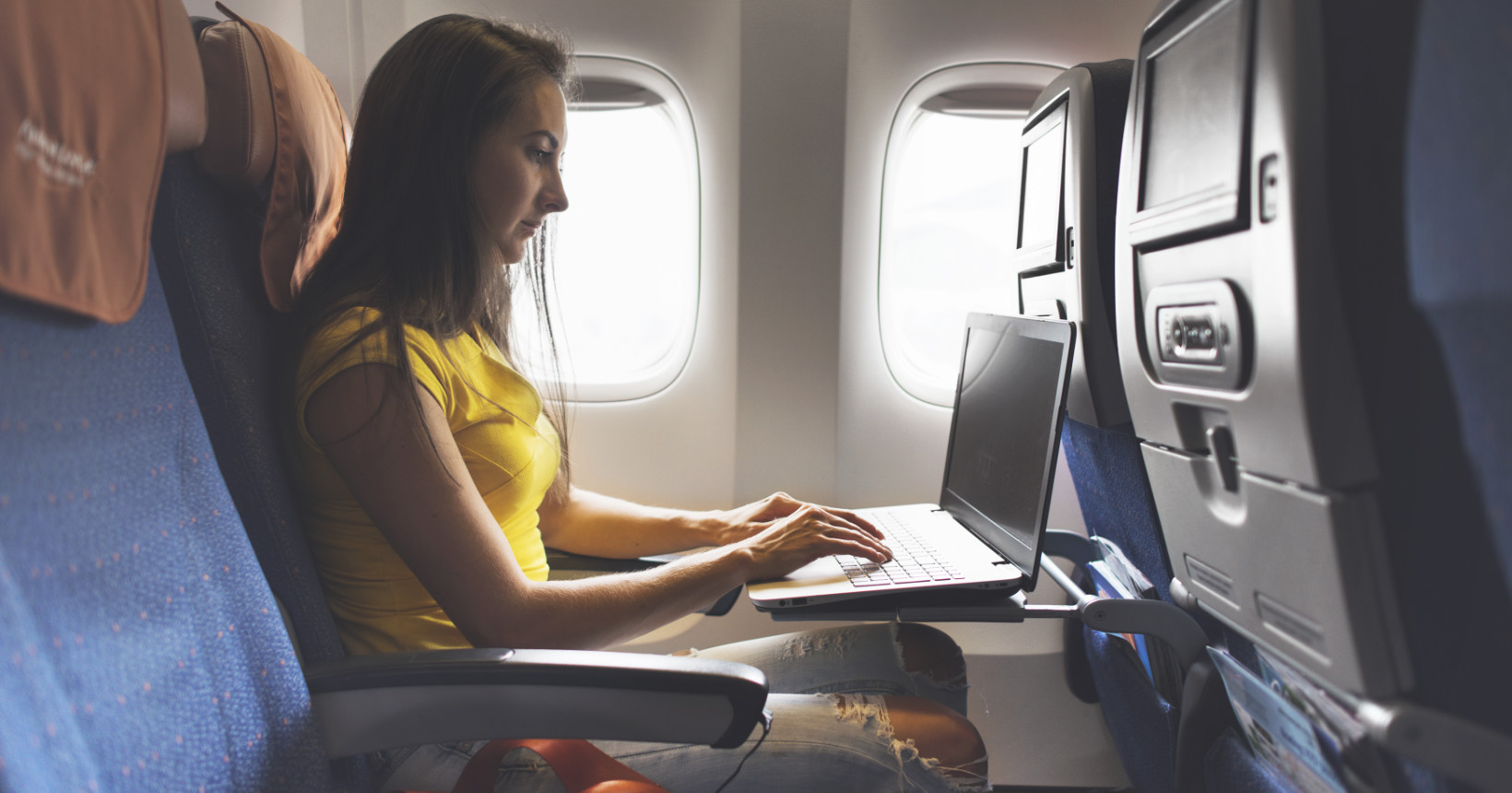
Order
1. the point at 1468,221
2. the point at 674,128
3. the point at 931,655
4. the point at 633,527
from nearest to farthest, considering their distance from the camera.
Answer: the point at 1468,221 → the point at 931,655 → the point at 633,527 → the point at 674,128

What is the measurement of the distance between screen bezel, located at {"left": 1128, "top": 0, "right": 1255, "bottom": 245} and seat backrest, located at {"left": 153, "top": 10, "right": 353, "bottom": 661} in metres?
1.00

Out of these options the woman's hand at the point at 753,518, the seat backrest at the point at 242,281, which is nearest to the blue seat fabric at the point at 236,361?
the seat backrest at the point at 242,281

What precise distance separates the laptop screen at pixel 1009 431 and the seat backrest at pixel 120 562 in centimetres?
98

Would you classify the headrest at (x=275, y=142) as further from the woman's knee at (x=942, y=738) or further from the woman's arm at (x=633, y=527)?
the woman's knee at (x=942, y=738)

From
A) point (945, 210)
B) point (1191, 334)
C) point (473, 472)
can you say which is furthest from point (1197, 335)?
point (945, 210)

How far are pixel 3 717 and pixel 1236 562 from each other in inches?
39.8

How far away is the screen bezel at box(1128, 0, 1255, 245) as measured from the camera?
72 centimetres

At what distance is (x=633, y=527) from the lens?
1668 mm

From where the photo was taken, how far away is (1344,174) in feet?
2.09

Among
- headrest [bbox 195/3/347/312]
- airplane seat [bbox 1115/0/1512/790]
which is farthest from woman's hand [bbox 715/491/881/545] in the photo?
airplane seat [bbox 1115/0/1512/790]

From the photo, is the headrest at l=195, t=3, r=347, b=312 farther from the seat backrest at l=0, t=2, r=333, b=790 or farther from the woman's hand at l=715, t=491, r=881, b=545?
the woman's hand at l=715, t=491, r=881, b=545

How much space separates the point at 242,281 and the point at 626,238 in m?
1.27

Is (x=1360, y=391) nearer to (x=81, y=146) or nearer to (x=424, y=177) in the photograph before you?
(x=81, y=146)

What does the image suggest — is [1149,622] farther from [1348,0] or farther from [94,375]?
[94,375]
